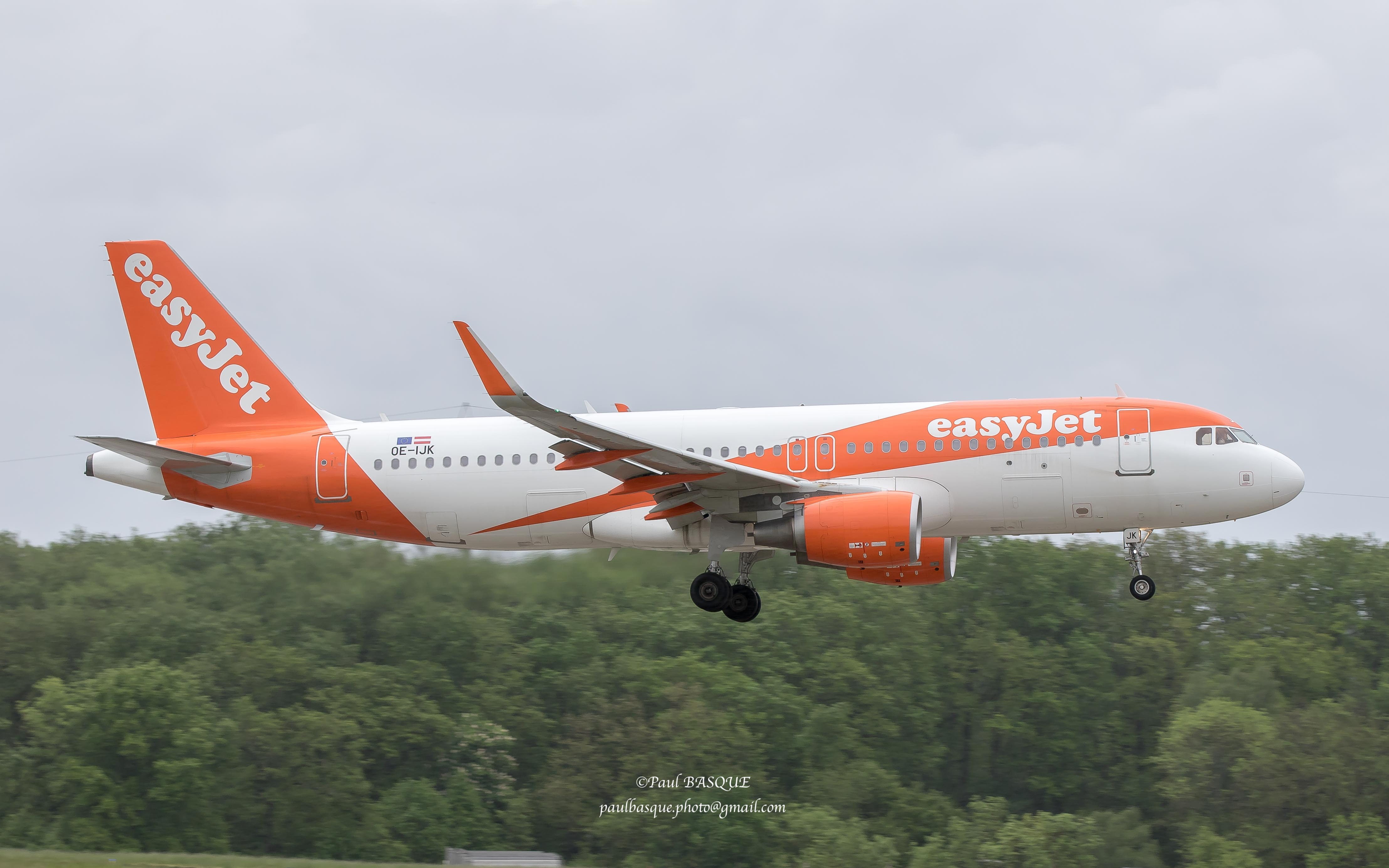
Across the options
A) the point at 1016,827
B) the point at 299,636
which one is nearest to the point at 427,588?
the point at 299,636

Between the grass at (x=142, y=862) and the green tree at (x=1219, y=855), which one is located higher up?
the grass at (x=142, y=862)

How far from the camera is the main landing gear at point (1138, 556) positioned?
91.9 ft

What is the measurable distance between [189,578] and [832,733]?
33059mm

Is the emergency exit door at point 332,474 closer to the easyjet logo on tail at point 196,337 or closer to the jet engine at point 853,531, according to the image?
the easyjet logo on tail at point 196,337

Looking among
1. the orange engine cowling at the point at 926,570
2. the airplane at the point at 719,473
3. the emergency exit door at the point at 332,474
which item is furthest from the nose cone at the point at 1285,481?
the emergency exit door at the point at 332,474

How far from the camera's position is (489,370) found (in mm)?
23250

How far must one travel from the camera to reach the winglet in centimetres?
2298

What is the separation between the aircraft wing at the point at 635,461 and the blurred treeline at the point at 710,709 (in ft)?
84.0

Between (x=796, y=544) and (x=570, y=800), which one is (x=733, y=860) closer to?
(x=570, y=800)

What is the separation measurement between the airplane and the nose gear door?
1.4 inches

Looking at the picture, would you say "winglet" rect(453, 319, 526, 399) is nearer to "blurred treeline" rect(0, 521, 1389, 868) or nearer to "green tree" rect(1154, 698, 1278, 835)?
"blurred treeline" rect(0, 521, 1389, 868)

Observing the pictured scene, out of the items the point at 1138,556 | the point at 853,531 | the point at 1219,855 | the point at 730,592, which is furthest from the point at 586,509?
the point at 1219,855

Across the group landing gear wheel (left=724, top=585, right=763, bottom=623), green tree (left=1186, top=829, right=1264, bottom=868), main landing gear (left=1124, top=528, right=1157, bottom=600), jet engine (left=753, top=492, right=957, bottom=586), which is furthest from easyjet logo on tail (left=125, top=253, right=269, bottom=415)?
green tree (left=1186, top=829, right=1264, bottom=868)

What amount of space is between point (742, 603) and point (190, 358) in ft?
43.8
